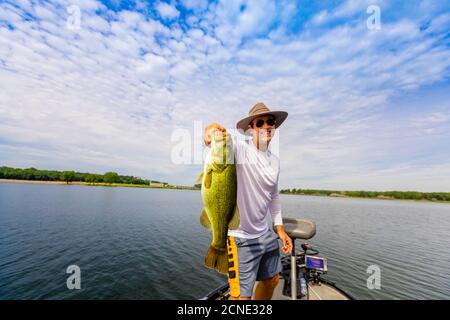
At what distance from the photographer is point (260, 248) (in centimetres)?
324

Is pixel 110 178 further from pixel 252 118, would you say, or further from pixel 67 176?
pixel 252 118

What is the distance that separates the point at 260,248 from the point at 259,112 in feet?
7.01

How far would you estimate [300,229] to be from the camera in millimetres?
4160

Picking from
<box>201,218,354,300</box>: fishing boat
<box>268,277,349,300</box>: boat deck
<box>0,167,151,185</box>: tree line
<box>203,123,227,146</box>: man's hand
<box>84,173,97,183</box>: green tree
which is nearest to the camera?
<box>203,123,227,146</box>: man's hand

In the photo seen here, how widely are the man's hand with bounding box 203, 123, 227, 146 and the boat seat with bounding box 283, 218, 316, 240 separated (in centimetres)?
256

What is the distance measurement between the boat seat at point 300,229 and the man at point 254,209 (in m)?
0.49

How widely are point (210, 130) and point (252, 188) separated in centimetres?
110

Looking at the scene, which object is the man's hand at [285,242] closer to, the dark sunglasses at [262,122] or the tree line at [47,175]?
the dark sunglasses at [262,122]

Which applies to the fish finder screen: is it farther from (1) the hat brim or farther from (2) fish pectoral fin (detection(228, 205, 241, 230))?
(2) fish pectoral fin (detection(228, 205, 241, 230))

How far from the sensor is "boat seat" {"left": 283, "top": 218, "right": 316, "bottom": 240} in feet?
13.3

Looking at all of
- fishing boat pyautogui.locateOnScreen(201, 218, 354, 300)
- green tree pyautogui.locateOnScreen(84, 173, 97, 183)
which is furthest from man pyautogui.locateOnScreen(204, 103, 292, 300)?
green tree pyautogui.locateOnScreen(84, 173, 97, 183)

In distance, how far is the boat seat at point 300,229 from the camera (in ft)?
13.3

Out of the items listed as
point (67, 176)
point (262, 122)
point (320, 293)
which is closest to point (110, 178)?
point (67, 176)
